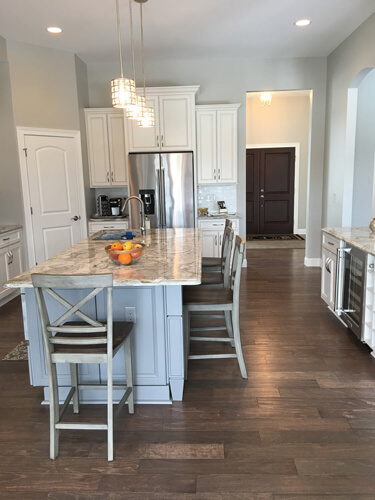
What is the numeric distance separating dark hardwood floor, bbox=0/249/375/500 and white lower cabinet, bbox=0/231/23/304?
146 centimetres

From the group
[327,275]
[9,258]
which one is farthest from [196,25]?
[9,258]

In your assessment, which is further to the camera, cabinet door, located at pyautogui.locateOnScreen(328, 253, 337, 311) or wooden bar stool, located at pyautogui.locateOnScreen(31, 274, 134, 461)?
cabinet door, located at pyautogui.locateOnScreen(328, 253, 337, 311)

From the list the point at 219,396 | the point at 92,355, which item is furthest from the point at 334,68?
the point at 92,355

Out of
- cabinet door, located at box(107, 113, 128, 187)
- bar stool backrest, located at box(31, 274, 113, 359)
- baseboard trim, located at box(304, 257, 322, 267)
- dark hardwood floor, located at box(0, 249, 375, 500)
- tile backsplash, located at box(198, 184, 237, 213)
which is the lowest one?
dark hardwood floor, located at box(0, 249, 375, 500)

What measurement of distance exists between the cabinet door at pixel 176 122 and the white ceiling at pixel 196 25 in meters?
0.66

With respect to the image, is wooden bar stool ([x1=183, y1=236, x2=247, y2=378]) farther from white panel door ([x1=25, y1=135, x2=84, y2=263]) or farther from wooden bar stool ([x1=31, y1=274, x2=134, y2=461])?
white panel door ([x1=25, y1=135, x2=84, y2=263])

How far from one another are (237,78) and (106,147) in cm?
223

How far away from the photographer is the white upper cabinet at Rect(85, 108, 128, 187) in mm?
5762

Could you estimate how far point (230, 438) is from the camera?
217 cm

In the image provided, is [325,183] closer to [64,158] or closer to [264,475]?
[64,158]

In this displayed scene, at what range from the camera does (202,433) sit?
2.22 meters

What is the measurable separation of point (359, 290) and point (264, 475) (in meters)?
1.87

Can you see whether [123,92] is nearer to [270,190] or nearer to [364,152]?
[364,152]

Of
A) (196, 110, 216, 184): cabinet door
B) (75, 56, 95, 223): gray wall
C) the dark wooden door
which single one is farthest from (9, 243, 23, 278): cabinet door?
the dark wooden door
